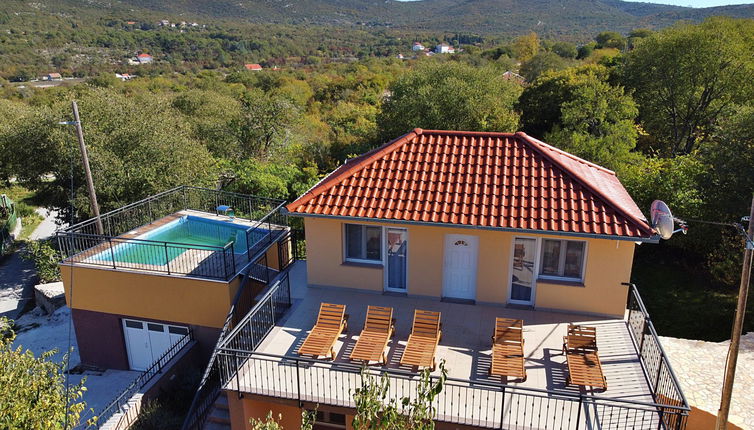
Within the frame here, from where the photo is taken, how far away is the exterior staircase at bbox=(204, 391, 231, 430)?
471 inches

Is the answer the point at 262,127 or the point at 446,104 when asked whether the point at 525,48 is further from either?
the point at 262,127

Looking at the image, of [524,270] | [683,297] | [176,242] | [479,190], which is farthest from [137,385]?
[683,297]

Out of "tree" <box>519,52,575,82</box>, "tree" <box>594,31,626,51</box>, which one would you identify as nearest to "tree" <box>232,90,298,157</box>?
"tree" <box>519,52,575,82</box>

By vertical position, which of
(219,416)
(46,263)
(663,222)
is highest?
(663,222)

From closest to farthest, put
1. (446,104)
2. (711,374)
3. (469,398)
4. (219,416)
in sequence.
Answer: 1. (469,398)
2. (219,416)
3. (711,374)
4. (446,104)

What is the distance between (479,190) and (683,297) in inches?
487

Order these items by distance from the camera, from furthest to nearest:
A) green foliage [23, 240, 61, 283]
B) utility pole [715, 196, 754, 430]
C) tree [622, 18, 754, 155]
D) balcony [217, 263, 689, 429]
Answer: tree [622, 18, 754, 155] < green foliage [23, 240, 61, 283] < balcony [217, 263, 689, 429] < utility pole [715, 196, 754, 430]

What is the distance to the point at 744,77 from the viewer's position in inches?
1155

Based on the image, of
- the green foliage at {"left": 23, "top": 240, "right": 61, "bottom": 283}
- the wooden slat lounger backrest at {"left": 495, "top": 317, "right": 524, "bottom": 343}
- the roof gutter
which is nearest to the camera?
the wooden slat lounger backrest at {"left": 495, "top": 317, "right": 524, "bottom": 343}

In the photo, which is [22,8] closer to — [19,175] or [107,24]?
[107,24]

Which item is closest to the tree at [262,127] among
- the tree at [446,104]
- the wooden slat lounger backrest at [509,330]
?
the tree at [446,104]

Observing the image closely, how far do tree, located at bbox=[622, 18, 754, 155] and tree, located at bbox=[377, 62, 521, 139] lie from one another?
8787 mm

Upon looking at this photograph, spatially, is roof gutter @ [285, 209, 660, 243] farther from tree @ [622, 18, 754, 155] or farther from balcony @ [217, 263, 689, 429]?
tree @ [622, 18, 754, 155]

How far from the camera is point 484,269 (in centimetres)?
1337
